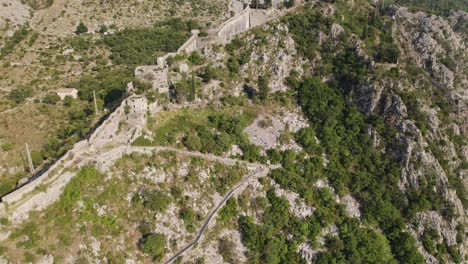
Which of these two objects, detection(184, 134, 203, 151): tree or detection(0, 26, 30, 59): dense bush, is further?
detection(0, 26, 30, 59): dense bush

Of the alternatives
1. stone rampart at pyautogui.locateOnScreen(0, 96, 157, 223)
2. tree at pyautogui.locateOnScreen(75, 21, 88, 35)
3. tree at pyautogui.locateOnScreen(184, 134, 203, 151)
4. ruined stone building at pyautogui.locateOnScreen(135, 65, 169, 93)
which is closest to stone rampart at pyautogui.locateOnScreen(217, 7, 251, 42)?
ruined stone building at pyautogui.locateOnScreen(135, 65, 169, 93)

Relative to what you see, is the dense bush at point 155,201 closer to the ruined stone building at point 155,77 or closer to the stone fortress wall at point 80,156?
the stone fortress wall at point 80,156

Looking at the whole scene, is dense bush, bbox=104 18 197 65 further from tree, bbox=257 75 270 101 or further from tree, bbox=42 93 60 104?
tree, bbox=257 75 270 101

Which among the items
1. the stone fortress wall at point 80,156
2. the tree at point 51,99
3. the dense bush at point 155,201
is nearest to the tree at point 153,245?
the dense bush at point 155,201

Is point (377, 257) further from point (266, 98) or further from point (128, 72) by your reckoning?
point (128, 72)

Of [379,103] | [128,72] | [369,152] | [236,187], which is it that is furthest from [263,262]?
[128,72]

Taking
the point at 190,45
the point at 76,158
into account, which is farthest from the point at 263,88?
the point at 76,158
